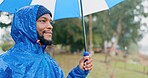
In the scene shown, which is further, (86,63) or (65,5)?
(65,5)

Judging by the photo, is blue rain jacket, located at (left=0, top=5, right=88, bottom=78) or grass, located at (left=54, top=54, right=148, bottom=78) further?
grass, located at (left=54, top=54, right=148, bottom=78)

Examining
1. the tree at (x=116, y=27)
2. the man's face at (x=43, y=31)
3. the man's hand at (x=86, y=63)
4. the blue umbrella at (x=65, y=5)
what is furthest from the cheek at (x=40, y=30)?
the tree at (x=116, y=27)

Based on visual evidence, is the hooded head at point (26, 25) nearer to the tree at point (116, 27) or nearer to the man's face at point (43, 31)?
the man's face at point (43, 31)

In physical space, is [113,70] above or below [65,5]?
below

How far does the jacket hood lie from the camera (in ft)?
7.66

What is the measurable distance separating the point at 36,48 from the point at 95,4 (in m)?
1.09

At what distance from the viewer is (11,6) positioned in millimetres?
2990

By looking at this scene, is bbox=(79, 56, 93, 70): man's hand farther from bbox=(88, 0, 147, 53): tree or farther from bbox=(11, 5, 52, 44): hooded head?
bbox=(88, 0, 147, 53): tree

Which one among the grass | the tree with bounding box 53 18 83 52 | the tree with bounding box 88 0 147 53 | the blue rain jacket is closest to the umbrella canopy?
the blue rain jacket

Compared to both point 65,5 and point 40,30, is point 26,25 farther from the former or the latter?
point 65,5

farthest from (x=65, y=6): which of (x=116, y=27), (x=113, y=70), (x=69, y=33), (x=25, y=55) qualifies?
(x=116, y=27)

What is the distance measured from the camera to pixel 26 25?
2.34 metres

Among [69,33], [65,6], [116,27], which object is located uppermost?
[65,6]

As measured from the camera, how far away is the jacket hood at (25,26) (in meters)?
2.34
